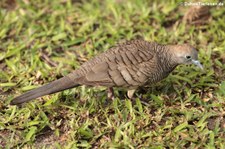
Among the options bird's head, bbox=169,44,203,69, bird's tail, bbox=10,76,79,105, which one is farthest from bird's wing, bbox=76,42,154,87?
bird's head, bbox=169,44,203,69

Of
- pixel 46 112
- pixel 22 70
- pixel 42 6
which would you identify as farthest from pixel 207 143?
pixel 42 6

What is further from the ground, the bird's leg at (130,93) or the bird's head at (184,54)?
the bird's head at (184,54)

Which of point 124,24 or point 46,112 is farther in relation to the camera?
point 124,24

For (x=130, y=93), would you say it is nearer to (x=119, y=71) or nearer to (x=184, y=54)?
(x=119, y=71)

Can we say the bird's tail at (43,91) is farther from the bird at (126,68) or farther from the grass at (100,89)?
the grass at (100,89)

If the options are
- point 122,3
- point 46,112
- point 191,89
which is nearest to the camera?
point 46,112

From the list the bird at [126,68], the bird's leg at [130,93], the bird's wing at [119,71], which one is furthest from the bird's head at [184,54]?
the bird's leg at [130,93]

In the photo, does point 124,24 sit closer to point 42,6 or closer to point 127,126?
point 42,6

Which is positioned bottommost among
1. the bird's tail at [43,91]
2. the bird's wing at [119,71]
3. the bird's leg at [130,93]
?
the bird's leg at [130,93]
